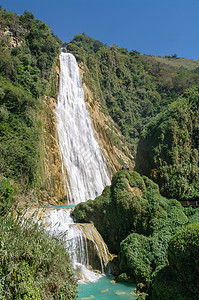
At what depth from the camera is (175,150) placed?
56.6ft

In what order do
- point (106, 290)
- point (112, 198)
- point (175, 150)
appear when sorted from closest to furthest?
point (106, 290)
point (112, 198)
point (175, 150)

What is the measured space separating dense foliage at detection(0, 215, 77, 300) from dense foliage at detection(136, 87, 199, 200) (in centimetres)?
973

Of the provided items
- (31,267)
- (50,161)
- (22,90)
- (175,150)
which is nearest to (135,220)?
(175,150)

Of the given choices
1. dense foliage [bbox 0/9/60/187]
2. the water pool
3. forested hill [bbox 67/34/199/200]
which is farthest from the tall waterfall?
the water pool

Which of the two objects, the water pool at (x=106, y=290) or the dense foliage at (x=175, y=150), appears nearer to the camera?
the water pool at (x=106, y=290)

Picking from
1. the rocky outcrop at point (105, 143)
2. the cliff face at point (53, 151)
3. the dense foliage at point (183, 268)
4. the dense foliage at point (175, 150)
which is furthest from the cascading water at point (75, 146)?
the dense foliage at point (183, 268)

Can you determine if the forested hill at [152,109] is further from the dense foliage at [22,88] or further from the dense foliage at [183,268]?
the dense foliage at [22,88]

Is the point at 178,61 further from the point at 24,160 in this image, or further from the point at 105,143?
the point at 24,160

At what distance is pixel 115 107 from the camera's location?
5062cm

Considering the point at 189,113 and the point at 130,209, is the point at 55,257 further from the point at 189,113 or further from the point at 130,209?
the point at 189,113

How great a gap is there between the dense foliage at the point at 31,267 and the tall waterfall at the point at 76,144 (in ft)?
54.8

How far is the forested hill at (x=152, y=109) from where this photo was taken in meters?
16.9

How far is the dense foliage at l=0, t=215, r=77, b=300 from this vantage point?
21.0 ft

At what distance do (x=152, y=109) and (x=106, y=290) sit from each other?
4945 cm
